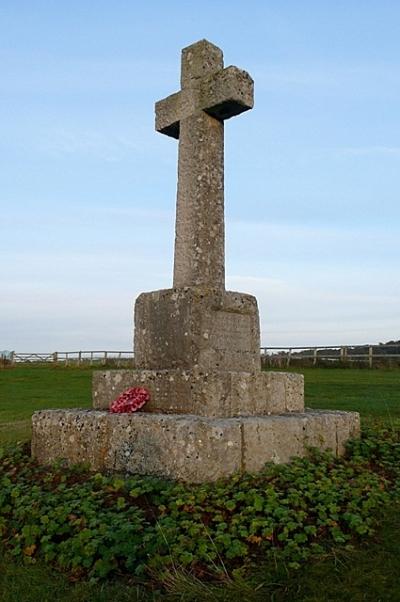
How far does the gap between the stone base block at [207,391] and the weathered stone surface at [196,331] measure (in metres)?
0.23

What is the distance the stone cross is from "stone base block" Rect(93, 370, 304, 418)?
101 cm

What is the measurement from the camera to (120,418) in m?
5.52

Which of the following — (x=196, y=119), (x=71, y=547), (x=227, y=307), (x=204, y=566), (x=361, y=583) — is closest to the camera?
(x=361, y=583)

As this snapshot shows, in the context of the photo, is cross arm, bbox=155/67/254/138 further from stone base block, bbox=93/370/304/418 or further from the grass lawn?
the grass lawn

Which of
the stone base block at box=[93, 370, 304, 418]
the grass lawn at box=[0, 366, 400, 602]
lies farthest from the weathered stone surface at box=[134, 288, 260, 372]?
the grass lawn at box=[0, 366, 400, 602]

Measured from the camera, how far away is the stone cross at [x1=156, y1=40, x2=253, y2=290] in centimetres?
643

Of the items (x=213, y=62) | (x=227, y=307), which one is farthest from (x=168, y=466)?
(x=213, y=62)

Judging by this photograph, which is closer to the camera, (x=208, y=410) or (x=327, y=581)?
(x=327, y=581)

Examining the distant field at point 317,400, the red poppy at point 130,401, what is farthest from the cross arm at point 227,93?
the distant field at point 317,400

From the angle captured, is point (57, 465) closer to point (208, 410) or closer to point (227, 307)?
point (208, 410)

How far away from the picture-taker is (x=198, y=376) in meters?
5.64

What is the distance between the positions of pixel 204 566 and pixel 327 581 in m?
0.76

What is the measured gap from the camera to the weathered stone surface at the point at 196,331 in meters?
5.96

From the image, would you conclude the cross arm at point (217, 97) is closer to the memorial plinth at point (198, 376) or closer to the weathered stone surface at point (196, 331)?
the memorial plinth at point (198, 376)
